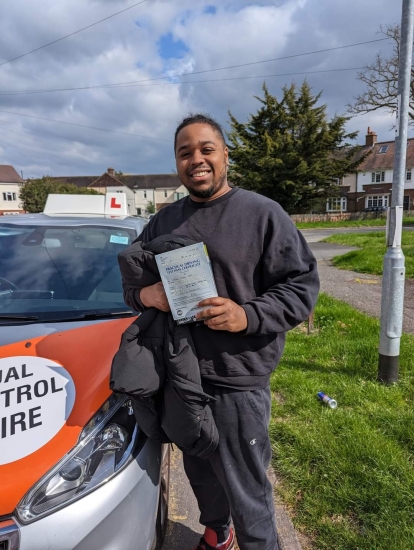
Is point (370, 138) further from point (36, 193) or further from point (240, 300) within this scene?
point (240, 300)

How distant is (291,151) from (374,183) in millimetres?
20001

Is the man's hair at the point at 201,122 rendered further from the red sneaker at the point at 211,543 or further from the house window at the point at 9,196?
the house window at the point at 9,196

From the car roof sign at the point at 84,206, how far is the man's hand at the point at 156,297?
2130 millimetres

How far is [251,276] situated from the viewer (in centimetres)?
151

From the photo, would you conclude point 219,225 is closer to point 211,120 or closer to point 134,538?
point 211,120

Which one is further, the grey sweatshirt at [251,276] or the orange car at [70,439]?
the grey sweatshirt at [251,276]

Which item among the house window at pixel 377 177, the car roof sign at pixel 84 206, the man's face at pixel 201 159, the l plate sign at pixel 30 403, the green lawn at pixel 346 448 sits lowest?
the green lawn at pixel 346 448

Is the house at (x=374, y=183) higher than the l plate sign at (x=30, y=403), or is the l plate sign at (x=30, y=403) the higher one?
the house at (x=374, y=183)

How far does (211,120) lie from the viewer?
1.63 metres

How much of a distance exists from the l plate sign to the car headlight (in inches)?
4.8

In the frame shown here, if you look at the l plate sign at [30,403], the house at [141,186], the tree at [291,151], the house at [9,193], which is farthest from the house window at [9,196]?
the l plate sign at [30,403]

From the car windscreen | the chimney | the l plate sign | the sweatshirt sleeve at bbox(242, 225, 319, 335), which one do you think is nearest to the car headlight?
the l plate sign

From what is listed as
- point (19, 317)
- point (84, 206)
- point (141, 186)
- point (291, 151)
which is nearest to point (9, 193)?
point (141, 186)

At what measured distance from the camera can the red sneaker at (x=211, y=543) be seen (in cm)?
186
